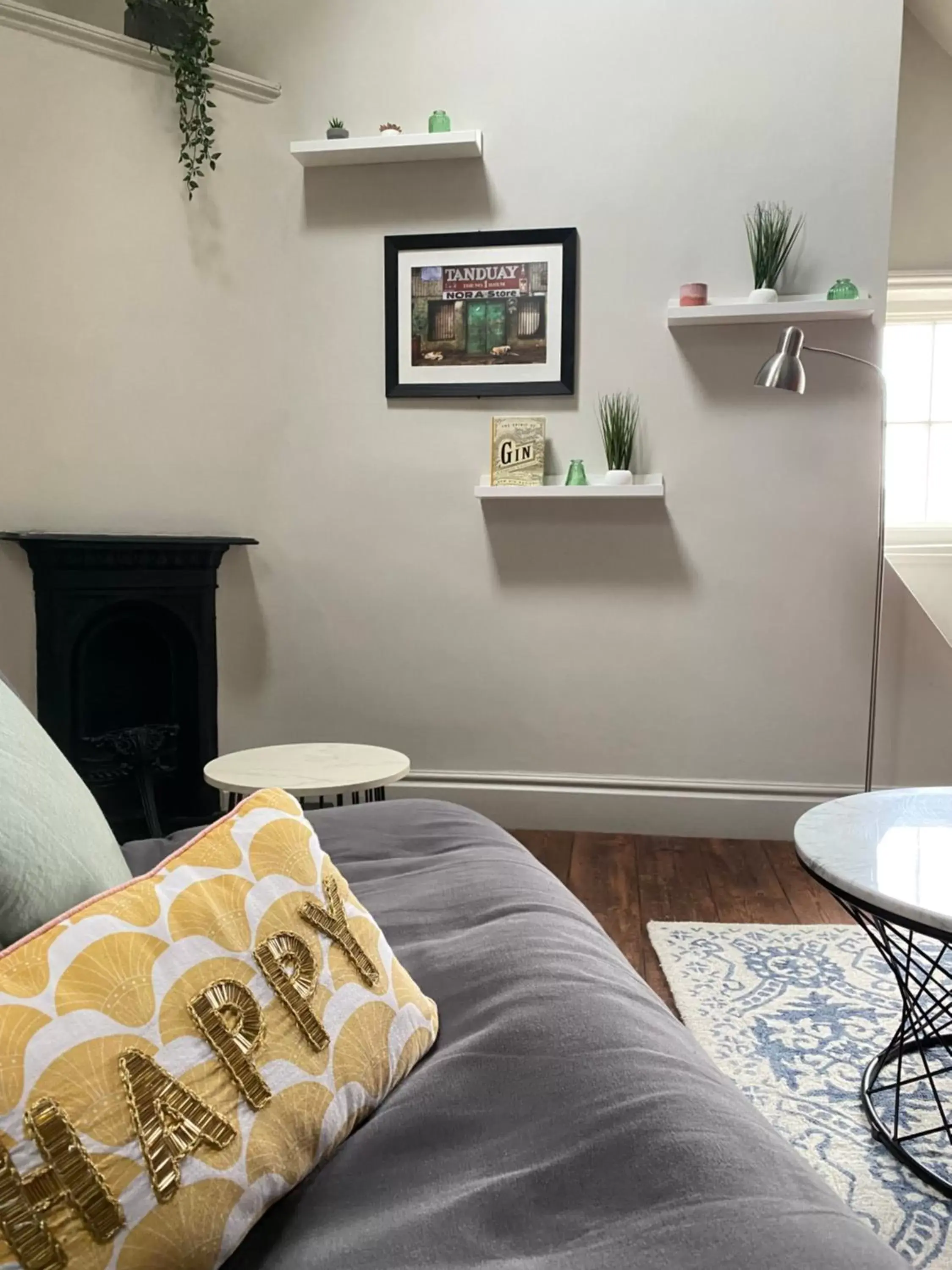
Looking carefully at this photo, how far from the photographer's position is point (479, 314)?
10.5 ft

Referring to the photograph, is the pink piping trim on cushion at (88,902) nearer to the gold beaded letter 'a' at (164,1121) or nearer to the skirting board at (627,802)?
the gold beaded letter 'a' at (164,1121)

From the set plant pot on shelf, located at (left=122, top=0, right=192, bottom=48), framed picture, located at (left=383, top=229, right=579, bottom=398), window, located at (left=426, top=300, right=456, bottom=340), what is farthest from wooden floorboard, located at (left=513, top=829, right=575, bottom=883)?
plant pot on shelf, located at (left=122, top=0, right=192, bottom=48)

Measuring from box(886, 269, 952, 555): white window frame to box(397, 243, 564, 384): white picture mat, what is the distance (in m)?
1.46

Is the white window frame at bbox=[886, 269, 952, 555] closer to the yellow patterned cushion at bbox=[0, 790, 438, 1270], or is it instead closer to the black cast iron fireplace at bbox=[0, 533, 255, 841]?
the black cast iron fireplace at bbox=[0, 533, 255, 841]

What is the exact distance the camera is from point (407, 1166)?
0.79 metres

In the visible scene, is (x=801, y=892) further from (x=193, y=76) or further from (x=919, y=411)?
(x=193, y=76)

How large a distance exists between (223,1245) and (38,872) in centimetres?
33

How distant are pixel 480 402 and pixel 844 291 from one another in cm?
120

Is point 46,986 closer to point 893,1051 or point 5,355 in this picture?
point 893,1051

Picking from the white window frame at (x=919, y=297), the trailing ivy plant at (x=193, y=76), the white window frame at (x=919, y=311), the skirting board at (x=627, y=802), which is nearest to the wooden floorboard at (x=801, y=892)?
the skirting board at (x=627, y=802)

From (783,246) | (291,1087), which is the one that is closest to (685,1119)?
(291,1087)

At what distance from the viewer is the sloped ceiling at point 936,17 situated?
132 inches

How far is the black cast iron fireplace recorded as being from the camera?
3.03 meters

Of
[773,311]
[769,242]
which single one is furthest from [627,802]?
[769,242]
